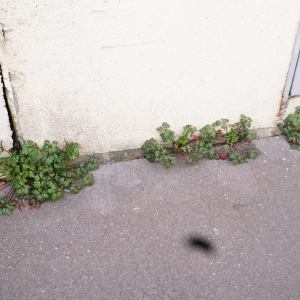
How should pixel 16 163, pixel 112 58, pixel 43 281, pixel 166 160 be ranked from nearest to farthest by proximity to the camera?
1. pixel 43 281
2. pixel 112 58
3. pixel 16 163
4. pixel 166 160

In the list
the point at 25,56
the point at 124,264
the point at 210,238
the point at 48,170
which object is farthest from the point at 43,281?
the point at 25,56

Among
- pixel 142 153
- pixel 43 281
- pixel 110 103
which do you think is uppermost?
pixel 110 103

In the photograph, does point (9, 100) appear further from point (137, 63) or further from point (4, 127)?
point (137, 63)

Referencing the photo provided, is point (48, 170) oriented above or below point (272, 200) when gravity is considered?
above

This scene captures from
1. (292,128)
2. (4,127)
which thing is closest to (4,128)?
(4,127)

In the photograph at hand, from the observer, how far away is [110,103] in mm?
3398

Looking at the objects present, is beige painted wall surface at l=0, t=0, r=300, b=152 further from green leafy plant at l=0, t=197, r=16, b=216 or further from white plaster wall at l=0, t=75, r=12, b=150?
green leafy plant at l=0, t=197, r=16, b=216

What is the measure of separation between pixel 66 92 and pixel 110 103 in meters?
0.39

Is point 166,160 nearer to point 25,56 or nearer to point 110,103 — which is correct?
point 110,103

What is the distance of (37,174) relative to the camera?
3367 mm

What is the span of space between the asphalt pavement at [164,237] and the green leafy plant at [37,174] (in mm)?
97

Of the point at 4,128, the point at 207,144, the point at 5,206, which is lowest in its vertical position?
the point at 5,206

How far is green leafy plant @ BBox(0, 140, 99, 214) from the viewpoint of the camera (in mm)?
3314

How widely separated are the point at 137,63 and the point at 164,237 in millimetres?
1460
